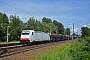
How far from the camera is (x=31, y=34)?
135 ft

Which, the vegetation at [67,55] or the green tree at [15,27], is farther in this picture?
the green tree at [15,27]

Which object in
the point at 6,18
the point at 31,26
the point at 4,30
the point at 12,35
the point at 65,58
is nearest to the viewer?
the point at 65,58

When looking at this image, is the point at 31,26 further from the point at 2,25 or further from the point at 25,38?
the point at 25,38

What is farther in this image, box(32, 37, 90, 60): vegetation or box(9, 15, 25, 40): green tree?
box(9, 15, 25, 40): green tree

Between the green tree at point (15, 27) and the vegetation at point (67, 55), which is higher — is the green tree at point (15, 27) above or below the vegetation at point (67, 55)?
above

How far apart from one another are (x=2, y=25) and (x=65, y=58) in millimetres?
61753

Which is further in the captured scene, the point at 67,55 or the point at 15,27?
the point at 15,27

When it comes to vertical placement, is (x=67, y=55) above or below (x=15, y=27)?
below

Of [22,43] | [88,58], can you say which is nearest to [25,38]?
[22,43]

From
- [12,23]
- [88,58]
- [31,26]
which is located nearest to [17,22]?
[12,23]

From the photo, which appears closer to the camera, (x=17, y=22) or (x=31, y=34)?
(x=31, y=34)

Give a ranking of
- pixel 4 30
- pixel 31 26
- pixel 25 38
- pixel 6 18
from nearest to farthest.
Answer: pixel 25 38 < pixel 4 30 < pixel 6 18 < pixel 31 26

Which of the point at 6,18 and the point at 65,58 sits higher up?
the point at 6,18

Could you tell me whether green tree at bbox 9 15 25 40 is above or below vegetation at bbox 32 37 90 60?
above
